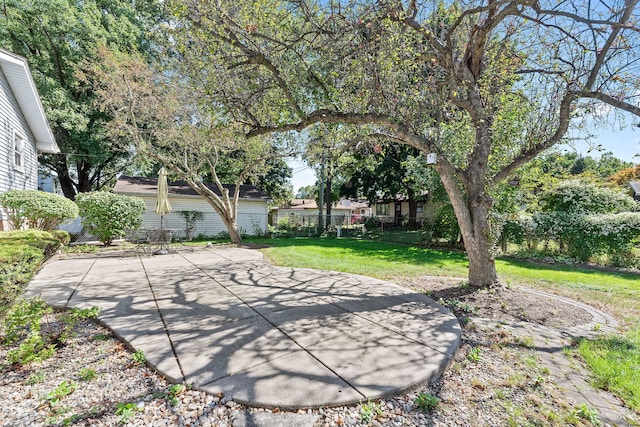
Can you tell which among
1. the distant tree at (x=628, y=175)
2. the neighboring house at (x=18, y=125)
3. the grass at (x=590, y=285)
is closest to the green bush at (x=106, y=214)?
the neighboring house at (x=18, y=125)

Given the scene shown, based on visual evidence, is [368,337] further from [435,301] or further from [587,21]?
[587,21]

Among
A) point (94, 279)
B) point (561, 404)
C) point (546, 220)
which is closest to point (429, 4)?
point (561, 404)

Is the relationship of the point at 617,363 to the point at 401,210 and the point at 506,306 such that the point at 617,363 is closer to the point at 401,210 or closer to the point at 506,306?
the point at 506,306

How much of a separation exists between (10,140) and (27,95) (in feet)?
5.40

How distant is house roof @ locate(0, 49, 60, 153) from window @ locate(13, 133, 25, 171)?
102 cm

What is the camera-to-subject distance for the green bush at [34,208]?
25.0 ft

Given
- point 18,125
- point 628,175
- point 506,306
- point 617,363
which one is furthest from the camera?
point 628,175

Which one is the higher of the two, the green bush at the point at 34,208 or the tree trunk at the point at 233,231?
the green bush at the point at 34,208

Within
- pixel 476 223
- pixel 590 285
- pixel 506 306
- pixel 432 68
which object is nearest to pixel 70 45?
pixel 432 68

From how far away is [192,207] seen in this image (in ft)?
54.6

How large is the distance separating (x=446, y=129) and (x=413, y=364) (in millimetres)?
4976

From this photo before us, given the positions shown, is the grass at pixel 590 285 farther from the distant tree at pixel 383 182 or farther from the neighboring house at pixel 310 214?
the neighboring house at pixel 310 214

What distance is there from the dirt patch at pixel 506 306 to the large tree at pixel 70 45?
13897 millimetres

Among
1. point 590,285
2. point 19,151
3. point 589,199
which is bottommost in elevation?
point 590,285
